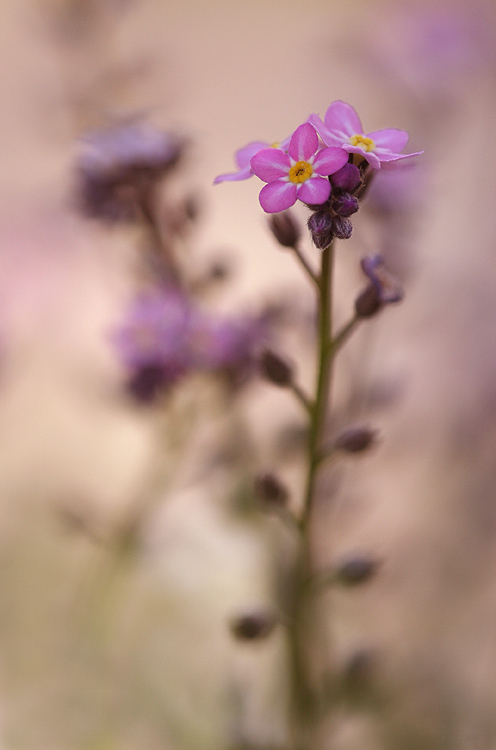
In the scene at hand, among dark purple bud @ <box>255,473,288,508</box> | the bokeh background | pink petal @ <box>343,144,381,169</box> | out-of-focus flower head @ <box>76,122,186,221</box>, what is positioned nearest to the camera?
pink petal @ <box>343,144,381,169</box>

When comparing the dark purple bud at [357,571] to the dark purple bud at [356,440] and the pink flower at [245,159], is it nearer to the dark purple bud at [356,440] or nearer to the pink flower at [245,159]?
the dark purple bud at [356,440]

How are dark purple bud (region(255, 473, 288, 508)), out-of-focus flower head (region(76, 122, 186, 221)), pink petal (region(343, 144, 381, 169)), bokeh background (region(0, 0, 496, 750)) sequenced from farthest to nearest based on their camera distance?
bokeh background (region(0, 0, 496, 750))
out-of-focus flower head (region(76, 122, 186, 221))
dark purple bud (region(255, 473, 288, 508))
pink petal (region(343, 144, 381, 169))

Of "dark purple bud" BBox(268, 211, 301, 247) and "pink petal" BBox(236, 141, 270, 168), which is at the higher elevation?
"pink petal" BBox(236, 141, 270, 168)

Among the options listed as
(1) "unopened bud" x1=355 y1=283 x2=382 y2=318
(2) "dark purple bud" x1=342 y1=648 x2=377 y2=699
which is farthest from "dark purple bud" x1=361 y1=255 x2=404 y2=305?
(2) "dark purple bud" x1=342 y1=648 x2=377 y2=699

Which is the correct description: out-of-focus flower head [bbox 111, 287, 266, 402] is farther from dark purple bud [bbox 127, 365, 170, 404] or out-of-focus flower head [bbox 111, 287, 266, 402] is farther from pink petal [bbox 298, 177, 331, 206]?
pink petal [bbox 298, 177, 331, 206]

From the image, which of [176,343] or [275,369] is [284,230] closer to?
[275,369]

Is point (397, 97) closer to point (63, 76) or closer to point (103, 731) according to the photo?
point (63, 76)

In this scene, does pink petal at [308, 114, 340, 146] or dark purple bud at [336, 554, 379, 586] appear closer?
pink petal at [308, 114, 340, 146]

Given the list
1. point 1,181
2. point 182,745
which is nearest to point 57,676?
point 182,745
